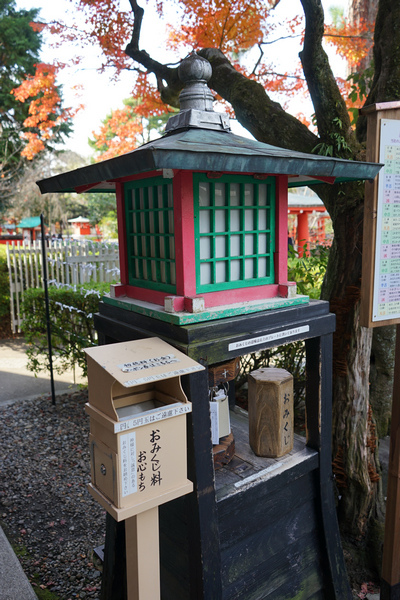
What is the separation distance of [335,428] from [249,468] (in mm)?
1303

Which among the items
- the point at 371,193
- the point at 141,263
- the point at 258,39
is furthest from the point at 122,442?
the point at 258,39

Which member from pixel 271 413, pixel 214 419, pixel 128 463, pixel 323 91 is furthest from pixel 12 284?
pixel 128 463

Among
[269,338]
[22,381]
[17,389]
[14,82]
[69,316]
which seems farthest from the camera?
[14,82]

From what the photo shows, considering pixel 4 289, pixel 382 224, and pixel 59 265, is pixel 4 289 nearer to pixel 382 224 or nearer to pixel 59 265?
pixel 59 265

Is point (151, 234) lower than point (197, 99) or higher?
lower

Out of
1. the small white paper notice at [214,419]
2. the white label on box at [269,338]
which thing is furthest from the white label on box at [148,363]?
the small white paper notice at [214,419]

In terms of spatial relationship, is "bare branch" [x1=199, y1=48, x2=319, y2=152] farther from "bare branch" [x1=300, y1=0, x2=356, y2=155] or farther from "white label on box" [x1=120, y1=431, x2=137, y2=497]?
"white label on box" [x1=120, y1=431, x2=137, y2=497]

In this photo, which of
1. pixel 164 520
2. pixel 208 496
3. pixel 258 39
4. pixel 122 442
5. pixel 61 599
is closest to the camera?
pixel 122 442

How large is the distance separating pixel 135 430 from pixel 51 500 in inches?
117

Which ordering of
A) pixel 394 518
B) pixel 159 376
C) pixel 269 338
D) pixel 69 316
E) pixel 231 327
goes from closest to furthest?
pixel 159 376 → pixel 231 327 → pixel 269 338 → pixel 394 518 → pixel 69 316

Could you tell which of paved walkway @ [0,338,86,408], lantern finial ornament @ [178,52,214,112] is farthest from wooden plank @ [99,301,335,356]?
paved walkway @ [0,338,86,408]

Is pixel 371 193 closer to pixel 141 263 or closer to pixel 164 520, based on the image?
pixel 141 263

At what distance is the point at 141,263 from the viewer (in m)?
2.29

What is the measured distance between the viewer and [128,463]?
5.02 ft
